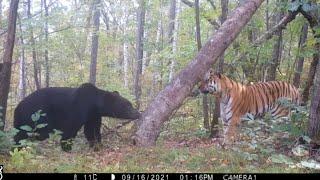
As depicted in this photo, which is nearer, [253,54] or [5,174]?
[5,174]

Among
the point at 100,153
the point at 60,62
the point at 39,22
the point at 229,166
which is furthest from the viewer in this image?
the point at 60,62

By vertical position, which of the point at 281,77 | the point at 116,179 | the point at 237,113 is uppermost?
the point at 281,77

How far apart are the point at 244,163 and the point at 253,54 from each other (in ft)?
17.7

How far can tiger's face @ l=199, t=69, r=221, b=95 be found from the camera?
9.60 metres

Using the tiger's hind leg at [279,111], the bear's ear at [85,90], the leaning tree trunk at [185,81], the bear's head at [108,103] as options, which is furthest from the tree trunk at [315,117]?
the bear's ear at [85,90]

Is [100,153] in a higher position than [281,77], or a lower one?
lower

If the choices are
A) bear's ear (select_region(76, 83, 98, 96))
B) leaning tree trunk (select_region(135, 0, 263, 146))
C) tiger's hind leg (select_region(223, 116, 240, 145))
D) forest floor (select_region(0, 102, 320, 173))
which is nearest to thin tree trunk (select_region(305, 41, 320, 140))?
forest floor (select_region(0, 102, 320, 173))

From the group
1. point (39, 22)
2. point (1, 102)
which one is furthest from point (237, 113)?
point (39, 22)

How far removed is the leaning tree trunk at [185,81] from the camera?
8281 mm

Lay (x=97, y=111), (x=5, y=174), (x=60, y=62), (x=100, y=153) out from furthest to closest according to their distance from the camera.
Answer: (x=60, y=62) → (x=97, y=111) → (x=100, y=153) → (x=5, y=174)

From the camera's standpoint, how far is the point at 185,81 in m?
8.36

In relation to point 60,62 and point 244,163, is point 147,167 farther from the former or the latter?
point 60,62

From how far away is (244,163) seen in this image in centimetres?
645

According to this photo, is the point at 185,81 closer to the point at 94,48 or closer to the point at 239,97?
the point at 239,97
